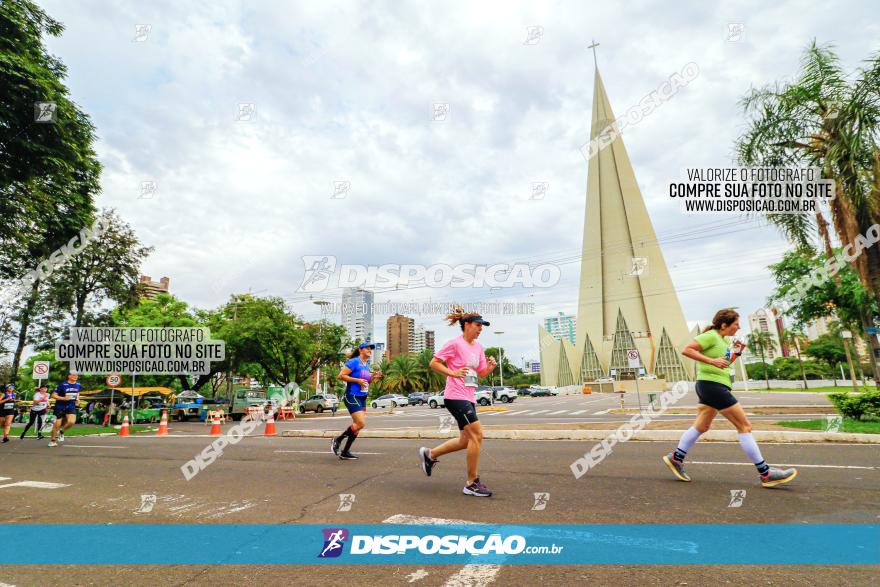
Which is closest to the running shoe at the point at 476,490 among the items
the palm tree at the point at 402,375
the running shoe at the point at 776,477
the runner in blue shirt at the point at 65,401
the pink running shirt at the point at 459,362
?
the pink running shirt at the point at 459,362

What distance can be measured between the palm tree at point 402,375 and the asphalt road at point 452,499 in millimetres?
56179

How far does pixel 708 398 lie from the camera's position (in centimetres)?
520

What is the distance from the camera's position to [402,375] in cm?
6400

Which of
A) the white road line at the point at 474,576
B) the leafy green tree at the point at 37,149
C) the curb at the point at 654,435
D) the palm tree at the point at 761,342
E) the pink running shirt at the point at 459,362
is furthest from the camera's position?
the palm tree at the point at 761,342

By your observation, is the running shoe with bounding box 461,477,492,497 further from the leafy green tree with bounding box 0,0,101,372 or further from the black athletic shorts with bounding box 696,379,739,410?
the leafy green tree with bounding box 0,0,101,372

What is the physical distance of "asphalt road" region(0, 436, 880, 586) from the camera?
2.82m

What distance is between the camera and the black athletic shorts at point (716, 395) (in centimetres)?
509

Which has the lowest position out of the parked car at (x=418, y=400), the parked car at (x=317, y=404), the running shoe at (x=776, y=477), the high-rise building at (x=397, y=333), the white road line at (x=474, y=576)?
the parked car at (x=418, y=400)

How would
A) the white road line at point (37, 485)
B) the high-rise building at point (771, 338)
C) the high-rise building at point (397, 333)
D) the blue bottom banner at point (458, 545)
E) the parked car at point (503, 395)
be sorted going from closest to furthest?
the blue bottom banner at point (458, 545) → the white road line at point (37, 485) → the high-rise building at point (771, 338) → the parked car at point (503, 395) → the high-rise building at point (397, 333)

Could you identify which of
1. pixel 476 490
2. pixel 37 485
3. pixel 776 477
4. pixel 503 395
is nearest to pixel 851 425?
pixel 776 477

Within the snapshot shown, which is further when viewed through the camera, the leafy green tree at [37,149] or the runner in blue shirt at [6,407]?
the runner in blue shirt at [6,407]

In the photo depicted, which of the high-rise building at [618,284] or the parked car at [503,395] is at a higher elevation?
the high-rise building at [618,284]

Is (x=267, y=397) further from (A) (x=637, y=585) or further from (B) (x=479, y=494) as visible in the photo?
(A) (x=637, y=585)

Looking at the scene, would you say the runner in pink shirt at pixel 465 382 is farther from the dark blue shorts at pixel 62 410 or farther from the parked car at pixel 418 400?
the parked car at pixel 418 400
